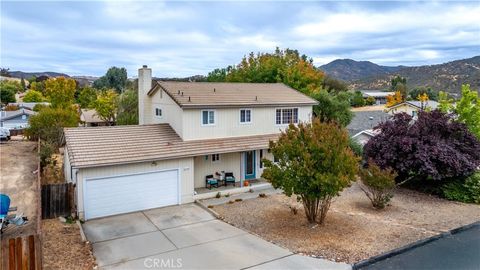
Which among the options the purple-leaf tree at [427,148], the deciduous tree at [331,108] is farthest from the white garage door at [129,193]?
the deciduous tree at [331,108]

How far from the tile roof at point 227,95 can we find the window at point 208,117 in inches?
18.9

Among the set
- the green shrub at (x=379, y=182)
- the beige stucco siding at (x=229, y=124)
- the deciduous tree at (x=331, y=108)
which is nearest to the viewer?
the green shrub at (x=379, y=182)

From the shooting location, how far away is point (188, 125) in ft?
60.0

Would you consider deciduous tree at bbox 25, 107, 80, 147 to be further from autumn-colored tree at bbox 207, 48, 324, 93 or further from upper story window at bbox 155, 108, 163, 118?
autumn-colored tree at bbox 207, 48, 324, 93

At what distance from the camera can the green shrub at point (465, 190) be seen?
17.4 meters

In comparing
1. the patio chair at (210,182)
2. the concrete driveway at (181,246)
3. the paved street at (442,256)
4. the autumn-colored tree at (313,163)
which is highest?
the autumn-colored tree at (313,163)

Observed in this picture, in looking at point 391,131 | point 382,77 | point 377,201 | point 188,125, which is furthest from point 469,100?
point 382,77

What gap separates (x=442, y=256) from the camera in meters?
11.0

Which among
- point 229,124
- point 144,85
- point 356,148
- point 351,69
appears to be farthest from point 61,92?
point 351,69

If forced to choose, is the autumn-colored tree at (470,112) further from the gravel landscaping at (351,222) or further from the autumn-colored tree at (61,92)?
the autumn-colored tree at (61,92)

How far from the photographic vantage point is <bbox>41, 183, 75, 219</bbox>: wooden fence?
14.2 m

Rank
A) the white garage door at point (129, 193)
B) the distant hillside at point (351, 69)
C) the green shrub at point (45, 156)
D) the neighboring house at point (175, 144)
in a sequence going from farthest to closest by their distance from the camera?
the distant hillside at point (351, 69) → the green shrub at point (45, 156) → the neighboring house at point (175, 144) → the white garage door at point (129, 193)

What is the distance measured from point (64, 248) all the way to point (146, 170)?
5.29m

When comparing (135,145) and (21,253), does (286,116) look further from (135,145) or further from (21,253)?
(21,253)
